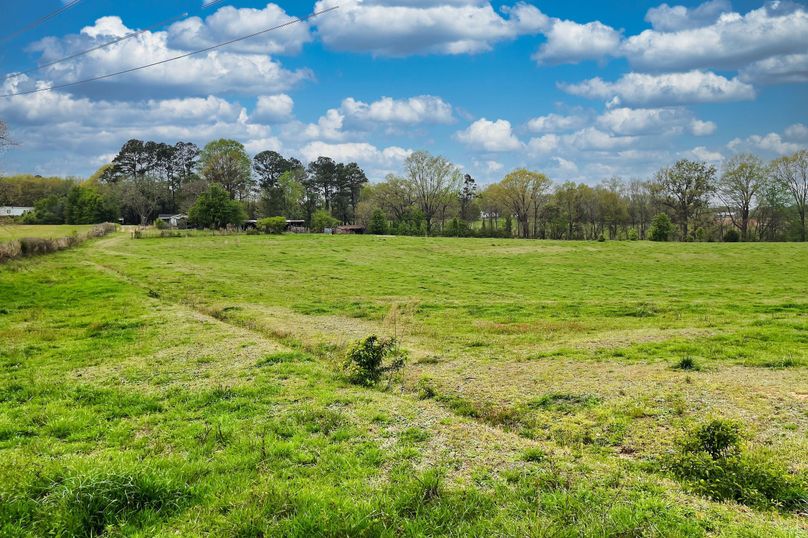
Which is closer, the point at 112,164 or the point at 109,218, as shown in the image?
the point at 109,218

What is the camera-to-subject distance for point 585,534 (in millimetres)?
5027

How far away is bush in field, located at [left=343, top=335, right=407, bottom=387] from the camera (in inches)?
439

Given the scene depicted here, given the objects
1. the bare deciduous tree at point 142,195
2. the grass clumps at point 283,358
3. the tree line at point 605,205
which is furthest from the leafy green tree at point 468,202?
the grass clumps at point 283,358

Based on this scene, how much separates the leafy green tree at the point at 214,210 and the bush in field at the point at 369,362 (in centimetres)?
6652

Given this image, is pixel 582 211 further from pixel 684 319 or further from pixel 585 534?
pixel 585 534

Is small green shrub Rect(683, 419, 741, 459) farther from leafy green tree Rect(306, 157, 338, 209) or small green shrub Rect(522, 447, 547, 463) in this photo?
leafy green tree Rect(306, 157, 338, 209)

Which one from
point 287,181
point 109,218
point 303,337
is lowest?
point 303,337

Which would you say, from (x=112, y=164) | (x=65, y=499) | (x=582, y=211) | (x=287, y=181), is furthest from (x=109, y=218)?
(x=65, y=499)

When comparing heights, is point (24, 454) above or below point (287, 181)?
below

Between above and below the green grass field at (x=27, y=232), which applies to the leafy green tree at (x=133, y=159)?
above

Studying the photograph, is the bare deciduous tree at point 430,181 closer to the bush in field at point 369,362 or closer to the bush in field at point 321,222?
the bush in field at point 321,222

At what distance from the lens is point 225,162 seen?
98750mm

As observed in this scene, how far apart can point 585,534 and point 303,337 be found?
11916mm

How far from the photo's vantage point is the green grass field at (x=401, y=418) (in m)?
5.52
